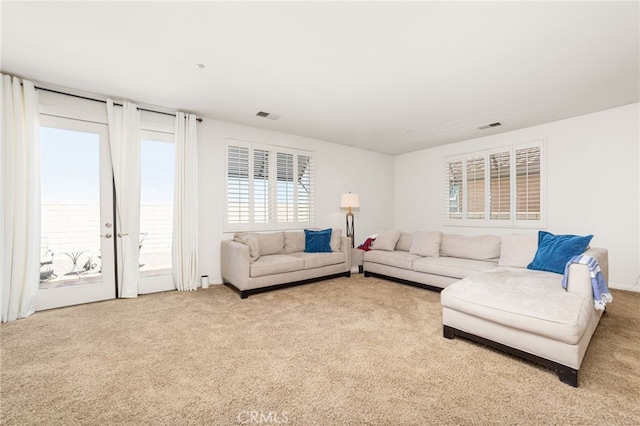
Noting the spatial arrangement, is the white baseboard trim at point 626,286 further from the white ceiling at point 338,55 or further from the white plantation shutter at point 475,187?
the white ceiling at point 338,55

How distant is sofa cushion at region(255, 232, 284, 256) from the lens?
451 centimetres

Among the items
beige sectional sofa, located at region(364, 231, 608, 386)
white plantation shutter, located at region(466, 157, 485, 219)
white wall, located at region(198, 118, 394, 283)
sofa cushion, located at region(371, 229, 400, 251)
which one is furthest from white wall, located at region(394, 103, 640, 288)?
white wall, located at region(198, 118, 394, 283)

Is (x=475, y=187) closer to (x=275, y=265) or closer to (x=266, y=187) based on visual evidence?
(x=266, y=187)

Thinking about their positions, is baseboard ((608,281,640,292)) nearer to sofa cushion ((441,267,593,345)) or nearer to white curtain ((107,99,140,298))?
sofa cushion ((441,267,593,345))

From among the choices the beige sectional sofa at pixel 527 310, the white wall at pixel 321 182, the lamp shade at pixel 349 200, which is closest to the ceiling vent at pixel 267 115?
the white wall at pixel 321 182

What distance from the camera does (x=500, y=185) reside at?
5258 millimetres

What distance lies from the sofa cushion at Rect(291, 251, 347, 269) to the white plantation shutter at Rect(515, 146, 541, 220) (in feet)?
10.8

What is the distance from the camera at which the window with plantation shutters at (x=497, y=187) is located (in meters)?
4.83

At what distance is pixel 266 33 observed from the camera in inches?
89.9

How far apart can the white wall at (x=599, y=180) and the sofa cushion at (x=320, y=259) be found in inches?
123

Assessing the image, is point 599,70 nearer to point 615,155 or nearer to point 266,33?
point 615,155

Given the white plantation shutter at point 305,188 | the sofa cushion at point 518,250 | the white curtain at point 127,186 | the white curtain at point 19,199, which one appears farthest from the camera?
the white plantation shutter at point 305,188

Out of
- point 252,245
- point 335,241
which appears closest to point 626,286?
point 335,241

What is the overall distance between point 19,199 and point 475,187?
271 inches
